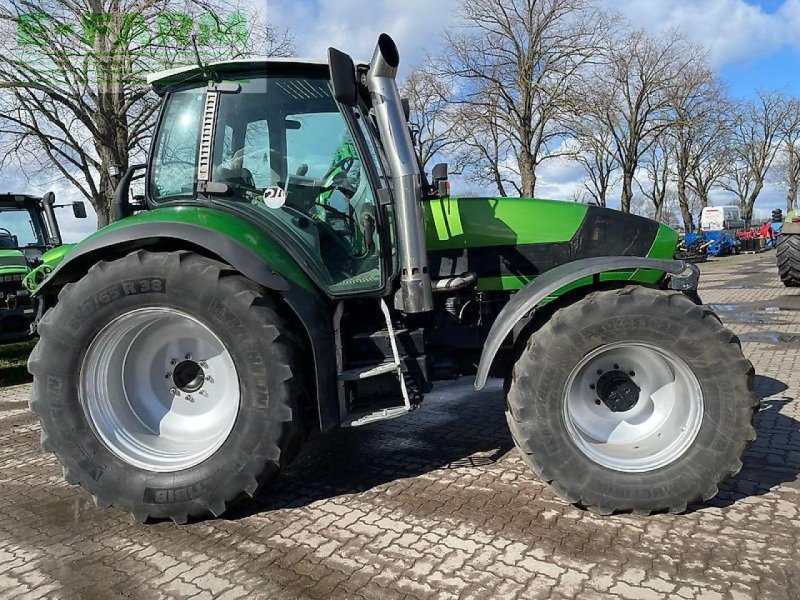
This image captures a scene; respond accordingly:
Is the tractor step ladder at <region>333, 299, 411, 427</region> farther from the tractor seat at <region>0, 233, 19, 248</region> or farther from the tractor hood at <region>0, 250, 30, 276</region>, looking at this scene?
the tractor seat at <region>0, 233, 19, 248</region>

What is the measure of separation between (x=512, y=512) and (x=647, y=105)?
34.1 meters

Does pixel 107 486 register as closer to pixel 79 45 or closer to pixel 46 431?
pixel 46 431

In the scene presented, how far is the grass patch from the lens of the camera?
762 centimetres

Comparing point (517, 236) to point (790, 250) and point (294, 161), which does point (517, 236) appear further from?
point (790, 250)

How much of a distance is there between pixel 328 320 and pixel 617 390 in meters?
1.70

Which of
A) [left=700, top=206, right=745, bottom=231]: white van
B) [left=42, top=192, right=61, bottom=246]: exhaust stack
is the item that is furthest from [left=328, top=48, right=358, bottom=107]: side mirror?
[left=700, top=206, right=745, bottom=231]: white van

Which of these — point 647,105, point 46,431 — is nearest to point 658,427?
point 46,431

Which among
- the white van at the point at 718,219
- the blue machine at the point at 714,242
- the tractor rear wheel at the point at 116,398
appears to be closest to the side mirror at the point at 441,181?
the tractor rear wheel at the point at 116,398

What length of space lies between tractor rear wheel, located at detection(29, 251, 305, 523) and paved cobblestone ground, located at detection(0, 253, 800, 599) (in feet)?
0.81

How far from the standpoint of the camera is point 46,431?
3.17 meters

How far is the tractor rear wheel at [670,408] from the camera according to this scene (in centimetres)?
295

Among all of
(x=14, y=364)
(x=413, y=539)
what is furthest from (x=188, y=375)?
(x=14, y=364)

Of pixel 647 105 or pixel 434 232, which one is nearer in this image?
pixel 434 232

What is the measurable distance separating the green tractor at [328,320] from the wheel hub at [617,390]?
0.01 meters
